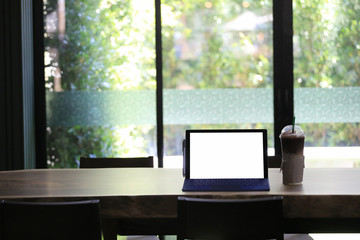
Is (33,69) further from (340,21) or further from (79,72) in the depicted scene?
→ (340,21)

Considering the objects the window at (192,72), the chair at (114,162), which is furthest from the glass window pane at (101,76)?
the chair at (114,162)

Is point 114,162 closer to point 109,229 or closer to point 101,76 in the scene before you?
point 109,229

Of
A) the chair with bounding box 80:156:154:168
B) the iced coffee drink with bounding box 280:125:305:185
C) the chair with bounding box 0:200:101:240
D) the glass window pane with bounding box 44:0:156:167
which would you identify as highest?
the glass window pane with bounding box 44:0:156:167

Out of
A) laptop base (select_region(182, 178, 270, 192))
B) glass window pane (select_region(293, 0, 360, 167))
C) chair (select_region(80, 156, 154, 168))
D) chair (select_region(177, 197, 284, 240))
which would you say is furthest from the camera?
glass window pane (select_region(293, 0, 360, 167))

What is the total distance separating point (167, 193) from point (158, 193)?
0.03 meters

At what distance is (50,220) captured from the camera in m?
1.83

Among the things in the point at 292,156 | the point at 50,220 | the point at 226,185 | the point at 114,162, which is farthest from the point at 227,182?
the point at 114,162

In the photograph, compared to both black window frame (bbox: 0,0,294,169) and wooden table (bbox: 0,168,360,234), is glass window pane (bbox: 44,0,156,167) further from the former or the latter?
wooden table (bbox: 0,168,360,234)

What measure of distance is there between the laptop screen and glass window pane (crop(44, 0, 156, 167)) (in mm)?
2326

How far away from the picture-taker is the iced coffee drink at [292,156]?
7.25 feet

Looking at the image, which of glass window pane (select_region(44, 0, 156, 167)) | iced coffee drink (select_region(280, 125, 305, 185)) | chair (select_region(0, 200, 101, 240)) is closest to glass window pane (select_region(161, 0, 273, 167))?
glass window pane (select_region(44, 0, 156, 167))

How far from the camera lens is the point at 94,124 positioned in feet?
15.3

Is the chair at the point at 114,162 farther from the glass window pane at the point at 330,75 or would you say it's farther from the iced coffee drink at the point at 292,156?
the glass window pane at the point at 330,75

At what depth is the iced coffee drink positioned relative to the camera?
2.21m
